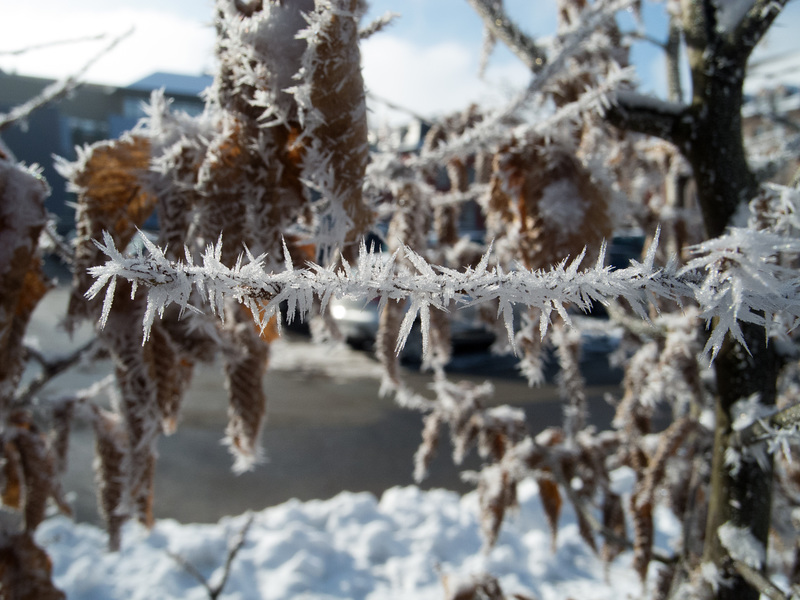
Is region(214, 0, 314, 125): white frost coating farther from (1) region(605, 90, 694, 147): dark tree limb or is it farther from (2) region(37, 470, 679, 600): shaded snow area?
(2) region(37, 470, 679, 600): shaded snow area

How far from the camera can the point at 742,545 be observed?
1071mm

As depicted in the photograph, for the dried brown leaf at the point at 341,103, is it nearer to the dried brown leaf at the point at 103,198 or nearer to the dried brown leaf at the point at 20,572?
the dried brown leaf at the point at 103,198

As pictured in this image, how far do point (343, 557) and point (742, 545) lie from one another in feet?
8.66

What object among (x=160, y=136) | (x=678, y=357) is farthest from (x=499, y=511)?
(x=160, y=136)

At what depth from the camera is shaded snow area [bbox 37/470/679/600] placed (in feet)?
9.11

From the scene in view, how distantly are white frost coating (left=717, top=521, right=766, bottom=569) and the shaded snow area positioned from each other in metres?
1.86

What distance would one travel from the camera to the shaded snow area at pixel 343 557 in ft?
9.11

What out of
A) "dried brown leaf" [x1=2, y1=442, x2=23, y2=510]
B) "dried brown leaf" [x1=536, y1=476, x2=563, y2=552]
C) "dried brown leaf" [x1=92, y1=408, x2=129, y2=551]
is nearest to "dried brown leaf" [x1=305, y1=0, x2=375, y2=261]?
"dried brown leaf" [x1=92, y1=408, x2=129, y2=551]

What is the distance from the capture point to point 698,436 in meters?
1.58

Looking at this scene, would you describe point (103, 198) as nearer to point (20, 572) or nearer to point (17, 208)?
point (17, 208)

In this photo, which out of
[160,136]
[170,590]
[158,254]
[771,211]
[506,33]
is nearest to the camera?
[158,254]

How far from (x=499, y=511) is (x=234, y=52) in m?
1.76

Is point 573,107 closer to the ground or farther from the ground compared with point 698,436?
farther from the ground

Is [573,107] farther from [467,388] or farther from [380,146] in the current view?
[467,388]
